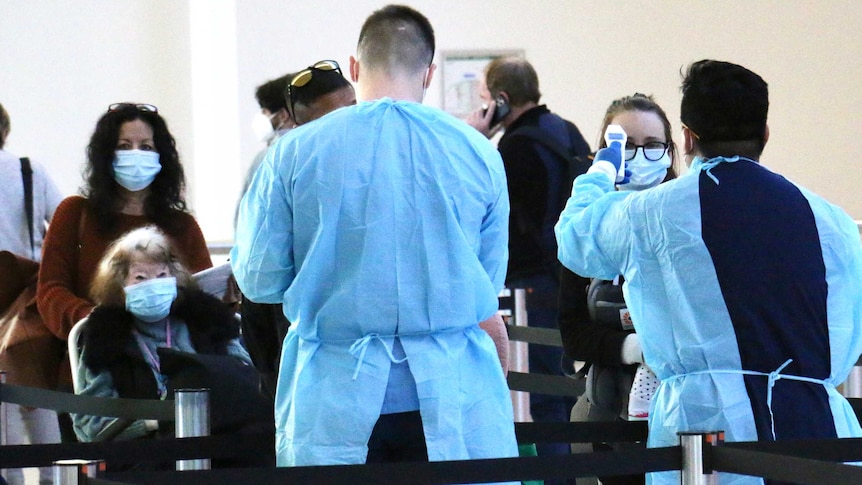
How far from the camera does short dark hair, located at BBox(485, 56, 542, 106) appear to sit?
5266 mm

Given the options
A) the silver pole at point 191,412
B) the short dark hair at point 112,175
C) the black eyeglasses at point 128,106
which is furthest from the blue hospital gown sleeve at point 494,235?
the black eyeglasses at point 128,106

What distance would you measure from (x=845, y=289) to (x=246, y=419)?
1737mm

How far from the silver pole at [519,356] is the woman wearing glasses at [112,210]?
3.78ft

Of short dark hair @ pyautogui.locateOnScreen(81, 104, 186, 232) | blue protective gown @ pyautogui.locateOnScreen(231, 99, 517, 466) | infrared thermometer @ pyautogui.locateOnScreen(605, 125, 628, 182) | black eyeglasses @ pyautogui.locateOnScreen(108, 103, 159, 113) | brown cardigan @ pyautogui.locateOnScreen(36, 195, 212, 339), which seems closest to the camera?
blue protective gown @ pyautogui.locateOnScreen(231, 99, 517, 466)

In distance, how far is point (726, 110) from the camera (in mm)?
2578

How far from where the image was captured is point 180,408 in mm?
2980

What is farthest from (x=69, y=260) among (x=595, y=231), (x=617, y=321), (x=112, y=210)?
(x=595, y=231)

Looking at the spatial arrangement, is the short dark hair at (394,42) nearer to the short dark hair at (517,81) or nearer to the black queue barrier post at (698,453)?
the black queue barrier post at (698,453)

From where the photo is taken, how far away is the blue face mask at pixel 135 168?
449 centimetres

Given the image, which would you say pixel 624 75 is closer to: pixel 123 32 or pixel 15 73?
pixel 123 32

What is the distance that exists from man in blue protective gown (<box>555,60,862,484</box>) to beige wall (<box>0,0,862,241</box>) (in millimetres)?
6038

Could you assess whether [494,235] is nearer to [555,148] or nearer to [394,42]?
[394,42]

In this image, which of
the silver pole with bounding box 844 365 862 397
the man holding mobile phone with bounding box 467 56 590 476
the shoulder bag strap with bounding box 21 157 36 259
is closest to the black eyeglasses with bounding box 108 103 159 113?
the shoulder bag strap with bounding box 21 157 36 259

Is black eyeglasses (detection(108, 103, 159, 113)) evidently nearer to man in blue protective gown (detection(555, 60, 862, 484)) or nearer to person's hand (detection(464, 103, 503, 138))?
person's hand (detection(464, 103, 503, 138))
